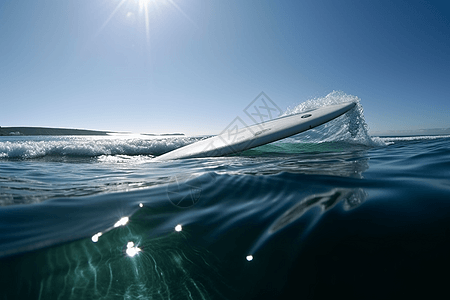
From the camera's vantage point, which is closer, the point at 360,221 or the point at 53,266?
the point at 53,266

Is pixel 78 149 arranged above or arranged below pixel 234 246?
above

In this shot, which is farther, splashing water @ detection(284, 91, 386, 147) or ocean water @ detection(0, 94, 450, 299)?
splashing water @ detection(284, 91, 386, 147)

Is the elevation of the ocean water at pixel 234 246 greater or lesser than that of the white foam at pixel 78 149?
lesser

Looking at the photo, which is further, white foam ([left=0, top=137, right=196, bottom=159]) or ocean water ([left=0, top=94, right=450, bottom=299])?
white foam ([left=0, top=137, right=196, bottom=159])

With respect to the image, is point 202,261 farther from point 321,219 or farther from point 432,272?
point 432,272

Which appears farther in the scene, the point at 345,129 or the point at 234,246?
the point at 345,129

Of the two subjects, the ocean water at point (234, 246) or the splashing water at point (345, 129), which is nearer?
the ocean water at point (234, 246)

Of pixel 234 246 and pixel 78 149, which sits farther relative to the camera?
pixel 78 149

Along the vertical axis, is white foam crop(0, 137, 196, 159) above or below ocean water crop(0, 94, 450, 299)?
above

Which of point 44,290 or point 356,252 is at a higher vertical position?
point 44,290

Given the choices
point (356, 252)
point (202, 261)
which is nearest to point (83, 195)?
point (202, 261)

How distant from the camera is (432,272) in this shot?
26.6 inches

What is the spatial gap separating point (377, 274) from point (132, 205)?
1311 mm

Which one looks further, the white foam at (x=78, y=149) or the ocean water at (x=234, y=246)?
the white foam at (x=78, y=149)
